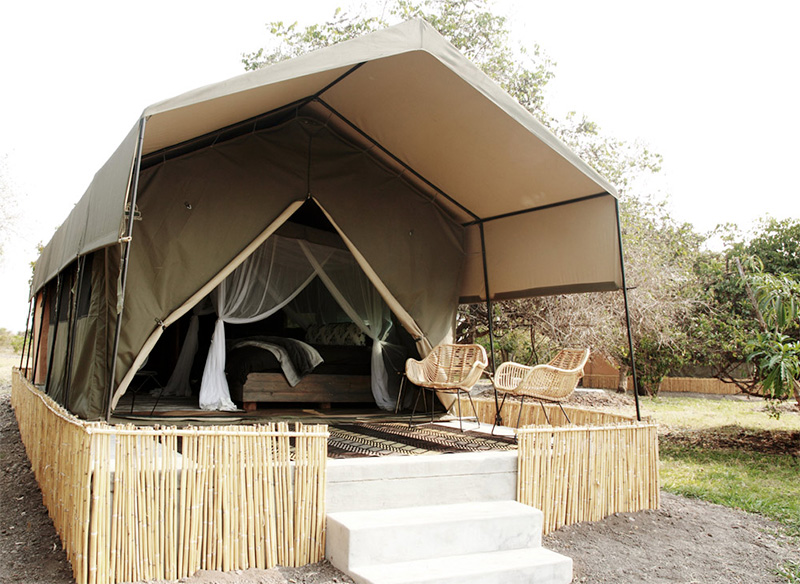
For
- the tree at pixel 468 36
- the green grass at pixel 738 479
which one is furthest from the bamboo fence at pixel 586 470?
the tree at pixel 468 36

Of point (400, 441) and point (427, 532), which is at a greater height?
point (400, 441)

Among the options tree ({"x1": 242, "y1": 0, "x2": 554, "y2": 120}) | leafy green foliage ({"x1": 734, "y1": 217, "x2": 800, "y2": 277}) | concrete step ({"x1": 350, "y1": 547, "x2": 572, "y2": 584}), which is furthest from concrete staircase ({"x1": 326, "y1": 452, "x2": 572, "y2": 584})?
leafy green foliage ({"x1": 734, "y1": 217, "x2": 800, "y2": 277})

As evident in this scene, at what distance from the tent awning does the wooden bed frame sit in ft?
4.93

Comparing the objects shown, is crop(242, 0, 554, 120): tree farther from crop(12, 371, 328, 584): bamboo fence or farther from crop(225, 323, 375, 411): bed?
crop(12, 371, 328, 584): bamboo fence

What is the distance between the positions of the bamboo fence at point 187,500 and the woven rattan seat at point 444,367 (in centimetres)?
226

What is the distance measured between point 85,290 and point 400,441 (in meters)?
2.89

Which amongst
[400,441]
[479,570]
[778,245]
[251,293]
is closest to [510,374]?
[400,441]

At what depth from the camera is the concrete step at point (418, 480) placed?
3252 millimetres

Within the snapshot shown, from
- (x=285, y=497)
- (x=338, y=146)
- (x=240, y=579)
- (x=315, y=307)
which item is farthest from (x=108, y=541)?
(x=315, y=307)

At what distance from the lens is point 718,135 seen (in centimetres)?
1625

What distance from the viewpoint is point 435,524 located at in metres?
3.11

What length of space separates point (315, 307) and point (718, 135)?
524 inches

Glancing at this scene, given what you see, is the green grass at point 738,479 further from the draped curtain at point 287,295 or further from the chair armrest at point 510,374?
the draped curtain at point 287,295

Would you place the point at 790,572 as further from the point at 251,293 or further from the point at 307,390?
the point at 251,293
